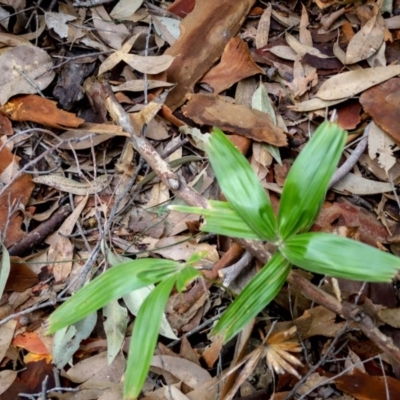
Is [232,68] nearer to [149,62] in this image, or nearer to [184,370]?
[149,62]

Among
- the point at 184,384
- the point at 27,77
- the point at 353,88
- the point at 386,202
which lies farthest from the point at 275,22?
the point at 184,384

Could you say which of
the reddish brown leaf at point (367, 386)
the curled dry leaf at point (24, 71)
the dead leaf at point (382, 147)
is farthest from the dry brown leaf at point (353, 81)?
the curled dry leaf at point (24, 71)

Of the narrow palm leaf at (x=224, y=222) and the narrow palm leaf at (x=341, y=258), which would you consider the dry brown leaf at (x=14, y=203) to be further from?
the narrow palm leaf at (x=341, y=258)

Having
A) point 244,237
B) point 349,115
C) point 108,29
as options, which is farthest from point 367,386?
point 108,29

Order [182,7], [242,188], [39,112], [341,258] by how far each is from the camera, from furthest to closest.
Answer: [182,7] → [39,112] → [242,188] → [341,258]

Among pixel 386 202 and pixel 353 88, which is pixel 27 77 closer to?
pixel 353 88

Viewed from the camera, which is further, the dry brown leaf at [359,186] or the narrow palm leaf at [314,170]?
the dry brown leaf at [359,186]

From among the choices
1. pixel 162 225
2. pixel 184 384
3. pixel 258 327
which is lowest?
pixel 184 384
